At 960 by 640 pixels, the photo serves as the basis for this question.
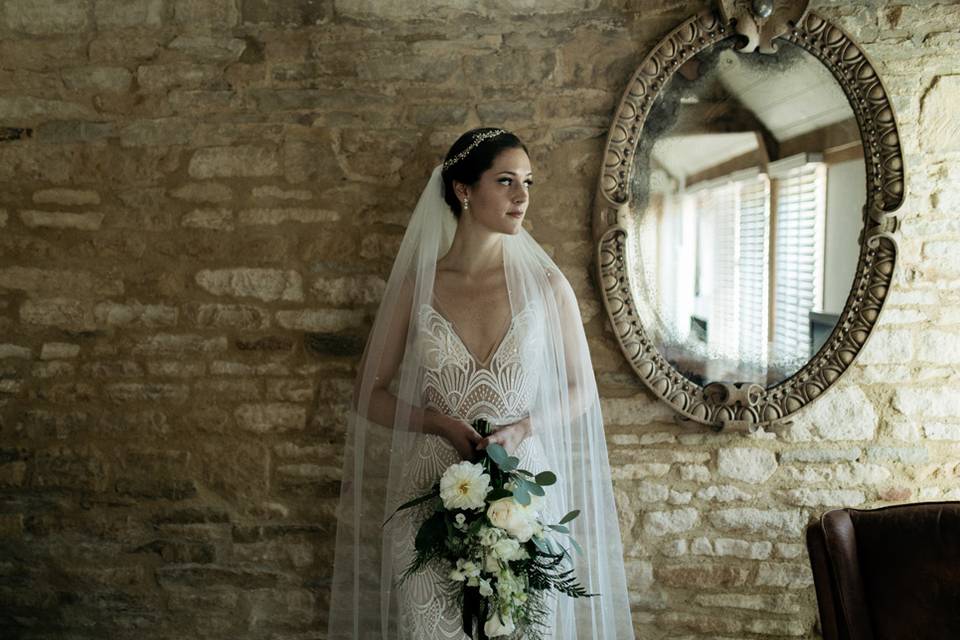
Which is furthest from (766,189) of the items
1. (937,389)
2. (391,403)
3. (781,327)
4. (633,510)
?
(391,403)

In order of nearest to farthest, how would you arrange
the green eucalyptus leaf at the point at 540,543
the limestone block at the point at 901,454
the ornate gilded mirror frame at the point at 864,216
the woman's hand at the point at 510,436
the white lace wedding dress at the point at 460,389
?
the green eucalyptus leaf at the point at 540,543 → the woman's hand at the point at 510,436 → the white lace wedding dress at the point at 460,389 → the ornate gilded mirror frame at the point at 864,216 → the limestone block at the point at 901,454

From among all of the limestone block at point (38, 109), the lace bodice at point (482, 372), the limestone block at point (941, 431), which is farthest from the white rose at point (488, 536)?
the limestone block at point (38, 109)

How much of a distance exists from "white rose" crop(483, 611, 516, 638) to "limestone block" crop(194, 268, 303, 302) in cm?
137

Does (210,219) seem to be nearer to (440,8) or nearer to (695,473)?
(440,8)

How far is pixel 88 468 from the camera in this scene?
294 centimetres

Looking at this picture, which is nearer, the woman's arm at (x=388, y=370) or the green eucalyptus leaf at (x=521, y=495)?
the green eucalyptus leaf at (x=521, y=495)

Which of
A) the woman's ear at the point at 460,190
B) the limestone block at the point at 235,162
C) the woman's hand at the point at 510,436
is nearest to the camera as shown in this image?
the woman's hand at the point at 510,436

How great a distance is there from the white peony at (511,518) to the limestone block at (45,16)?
7.72 ft

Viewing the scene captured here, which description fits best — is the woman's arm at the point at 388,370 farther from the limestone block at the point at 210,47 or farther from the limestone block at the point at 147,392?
the limestone block at the point at 210,47

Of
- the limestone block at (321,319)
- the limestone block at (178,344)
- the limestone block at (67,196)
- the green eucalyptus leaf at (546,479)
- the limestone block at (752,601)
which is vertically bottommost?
the limestone block at (752,601)

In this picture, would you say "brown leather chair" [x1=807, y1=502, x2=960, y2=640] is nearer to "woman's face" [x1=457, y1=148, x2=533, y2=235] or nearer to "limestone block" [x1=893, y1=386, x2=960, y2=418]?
"limestone block" [x1=893, y1=386, x2=960, y2=418]

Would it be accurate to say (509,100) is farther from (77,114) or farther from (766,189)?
(77,114)

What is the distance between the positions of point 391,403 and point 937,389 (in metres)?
1.93

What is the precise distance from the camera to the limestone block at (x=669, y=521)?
279 cm
